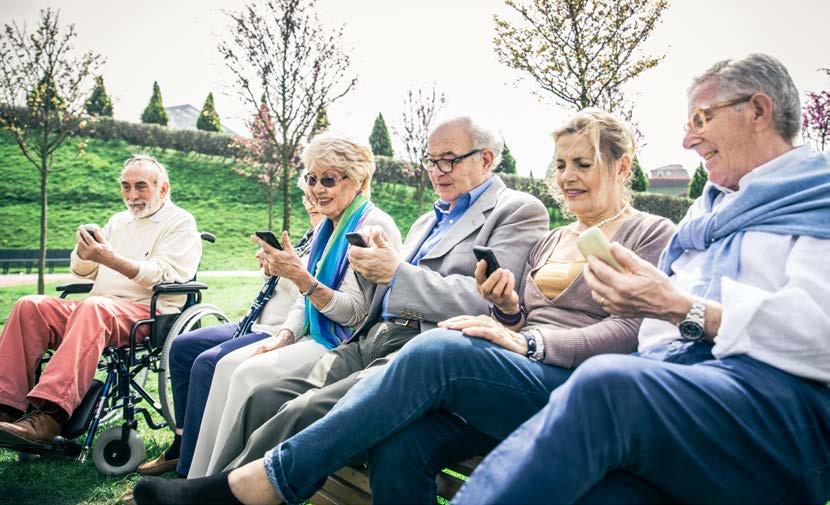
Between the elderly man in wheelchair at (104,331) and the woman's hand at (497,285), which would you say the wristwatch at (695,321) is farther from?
the elderly man in wheelchair at (104,331)

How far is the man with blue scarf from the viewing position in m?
1.40

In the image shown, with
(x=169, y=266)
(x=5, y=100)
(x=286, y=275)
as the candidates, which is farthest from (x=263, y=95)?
(x=286, y=275)

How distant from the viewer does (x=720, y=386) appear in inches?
57.6

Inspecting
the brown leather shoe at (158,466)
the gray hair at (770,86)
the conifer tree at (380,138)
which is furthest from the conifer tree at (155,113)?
the gray hair at (770,86)

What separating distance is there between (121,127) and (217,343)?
29415 mm

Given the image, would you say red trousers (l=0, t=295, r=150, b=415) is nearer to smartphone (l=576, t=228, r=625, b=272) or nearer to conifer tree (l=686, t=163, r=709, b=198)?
smartphone (l=576, t=228, r=625, b=272)

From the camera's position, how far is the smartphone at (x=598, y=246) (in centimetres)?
168

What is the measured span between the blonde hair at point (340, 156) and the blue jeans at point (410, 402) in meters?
1.62

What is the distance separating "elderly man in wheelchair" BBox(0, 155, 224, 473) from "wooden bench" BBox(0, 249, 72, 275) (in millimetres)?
12991

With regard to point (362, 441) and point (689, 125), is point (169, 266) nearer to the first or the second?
point (362, 441)

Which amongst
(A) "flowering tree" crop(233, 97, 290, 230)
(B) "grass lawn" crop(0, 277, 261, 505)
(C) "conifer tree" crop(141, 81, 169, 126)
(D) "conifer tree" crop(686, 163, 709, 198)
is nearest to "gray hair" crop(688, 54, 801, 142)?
(B) "grass lawn" crop(0, 277, 261, 505)

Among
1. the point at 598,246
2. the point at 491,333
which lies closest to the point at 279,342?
the point at 491,333

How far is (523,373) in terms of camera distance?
6.13 feet

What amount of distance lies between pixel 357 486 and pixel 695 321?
1238mm
